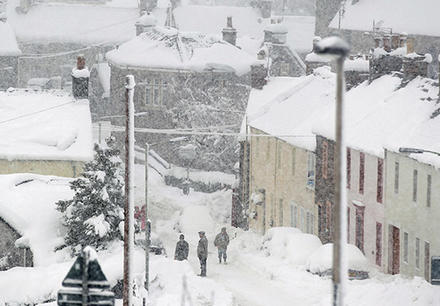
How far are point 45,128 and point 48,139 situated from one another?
1226mm

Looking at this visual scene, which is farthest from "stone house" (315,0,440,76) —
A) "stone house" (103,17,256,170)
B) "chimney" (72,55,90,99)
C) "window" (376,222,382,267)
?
"window" (376,222,382,267)

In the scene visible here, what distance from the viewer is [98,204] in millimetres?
33156

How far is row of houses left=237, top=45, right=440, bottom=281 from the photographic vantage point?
3606 centimetres

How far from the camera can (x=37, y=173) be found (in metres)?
40.9

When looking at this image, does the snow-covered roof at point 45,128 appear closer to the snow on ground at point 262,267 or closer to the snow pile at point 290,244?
the snow on ground at point 262,267

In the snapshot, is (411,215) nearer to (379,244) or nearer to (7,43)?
(379,244)

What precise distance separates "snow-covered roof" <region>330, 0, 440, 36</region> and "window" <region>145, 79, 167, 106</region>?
764 inches

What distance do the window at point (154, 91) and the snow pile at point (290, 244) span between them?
24551 millimetres

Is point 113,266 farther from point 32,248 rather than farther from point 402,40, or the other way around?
point 402,40

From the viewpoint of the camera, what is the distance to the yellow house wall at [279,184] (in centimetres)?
4725

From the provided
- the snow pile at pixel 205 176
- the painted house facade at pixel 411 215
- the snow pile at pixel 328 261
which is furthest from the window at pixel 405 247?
the snow pile at pixel 205 176

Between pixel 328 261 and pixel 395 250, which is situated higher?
pixel 395 250

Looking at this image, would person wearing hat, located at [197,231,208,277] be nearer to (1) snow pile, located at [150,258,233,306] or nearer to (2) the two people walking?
(2) the two people walking

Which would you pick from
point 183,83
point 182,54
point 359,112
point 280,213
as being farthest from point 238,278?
point 182,54
